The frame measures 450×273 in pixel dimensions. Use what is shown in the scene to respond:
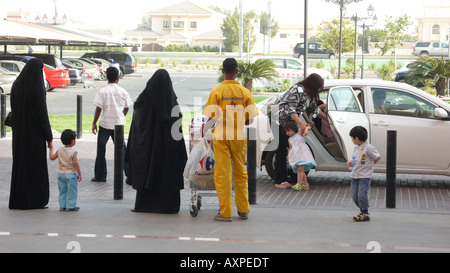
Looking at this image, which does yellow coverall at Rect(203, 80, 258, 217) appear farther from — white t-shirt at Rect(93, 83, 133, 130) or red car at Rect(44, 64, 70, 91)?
red car at Rect(44, 64, 70, 91)

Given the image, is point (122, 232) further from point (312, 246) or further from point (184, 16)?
point (184, 16)

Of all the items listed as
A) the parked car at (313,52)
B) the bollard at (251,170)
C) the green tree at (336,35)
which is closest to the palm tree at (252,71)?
the bollard at (251,170)

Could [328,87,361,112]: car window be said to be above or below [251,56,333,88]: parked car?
below

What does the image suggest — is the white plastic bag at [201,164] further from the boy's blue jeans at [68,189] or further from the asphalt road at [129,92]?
the asphalt road at [129,92]

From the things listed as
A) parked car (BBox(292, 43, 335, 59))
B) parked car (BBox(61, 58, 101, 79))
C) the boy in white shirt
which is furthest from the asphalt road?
Result: parked car (BBox(292, 43, 335, 59))

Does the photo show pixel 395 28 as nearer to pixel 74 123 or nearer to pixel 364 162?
pixel 74 123

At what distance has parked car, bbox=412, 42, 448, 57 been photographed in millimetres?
66825

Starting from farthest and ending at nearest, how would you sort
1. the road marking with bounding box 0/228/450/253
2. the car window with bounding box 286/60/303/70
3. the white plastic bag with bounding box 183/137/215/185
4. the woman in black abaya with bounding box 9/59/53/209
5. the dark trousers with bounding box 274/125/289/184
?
the car window with bounding box 286/60/303/70 → the dark trousers with bounding box 274/125/289/184 → the woman in black abaya with bounding box 9/59/53/209 → the white plastic bag with bounding box 183/137/215/185 → the road marking with bounding box 0/228/450/253

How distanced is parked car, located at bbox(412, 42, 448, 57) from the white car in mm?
58474

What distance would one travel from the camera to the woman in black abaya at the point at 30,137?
832 cm

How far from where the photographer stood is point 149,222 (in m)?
7.77

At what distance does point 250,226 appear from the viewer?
760cm
